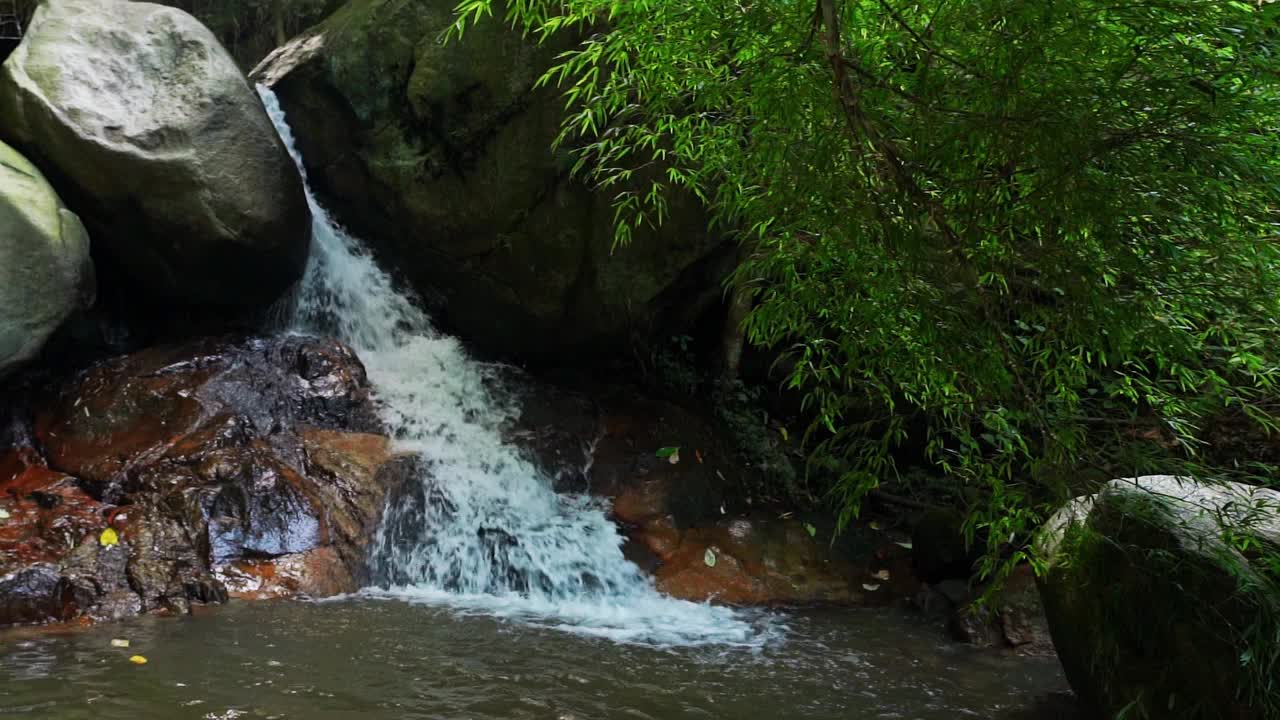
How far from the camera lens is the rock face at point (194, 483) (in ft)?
14.6

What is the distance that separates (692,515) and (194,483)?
3.33 metres

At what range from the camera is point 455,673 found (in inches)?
147

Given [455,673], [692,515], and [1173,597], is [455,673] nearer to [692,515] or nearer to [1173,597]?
[1173,597]

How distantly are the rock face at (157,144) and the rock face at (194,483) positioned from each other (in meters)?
0.69

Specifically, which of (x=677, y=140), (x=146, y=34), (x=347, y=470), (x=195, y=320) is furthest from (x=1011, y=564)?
(x=146, y=34)

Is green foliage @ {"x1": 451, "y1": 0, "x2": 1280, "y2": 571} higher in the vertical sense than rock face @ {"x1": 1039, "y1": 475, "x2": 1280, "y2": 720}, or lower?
higher

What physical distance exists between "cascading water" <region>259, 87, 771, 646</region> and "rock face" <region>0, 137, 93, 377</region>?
1.82 meters

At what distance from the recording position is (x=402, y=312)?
762 cm

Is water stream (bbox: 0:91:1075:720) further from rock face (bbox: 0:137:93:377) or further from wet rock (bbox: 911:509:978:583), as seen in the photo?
rock face (bbox: 0:137:93:377)

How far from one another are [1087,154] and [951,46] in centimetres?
48

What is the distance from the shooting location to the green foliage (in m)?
2.06

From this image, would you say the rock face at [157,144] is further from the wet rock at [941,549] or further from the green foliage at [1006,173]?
the wet rock at [941,549]

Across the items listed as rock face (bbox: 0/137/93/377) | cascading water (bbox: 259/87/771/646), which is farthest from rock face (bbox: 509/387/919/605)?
rock face (bbox: 0/137/93/377)

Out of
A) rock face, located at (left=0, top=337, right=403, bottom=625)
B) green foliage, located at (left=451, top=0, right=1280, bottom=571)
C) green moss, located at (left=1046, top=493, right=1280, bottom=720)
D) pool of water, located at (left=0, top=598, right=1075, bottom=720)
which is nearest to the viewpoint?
green foliage, located at (left=451, top=0, right=1280, bottom=571)
